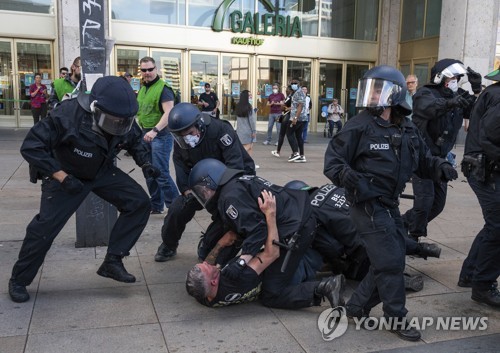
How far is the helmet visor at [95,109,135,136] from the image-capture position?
351 centimetres

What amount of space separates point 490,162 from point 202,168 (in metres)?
2.05

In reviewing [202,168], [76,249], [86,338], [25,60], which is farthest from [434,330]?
[25,60]

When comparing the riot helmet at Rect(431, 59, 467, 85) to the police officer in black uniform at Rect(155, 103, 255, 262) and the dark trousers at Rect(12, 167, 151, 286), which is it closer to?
the police officer in black uniform at Rect(155, 103, 255, 262)

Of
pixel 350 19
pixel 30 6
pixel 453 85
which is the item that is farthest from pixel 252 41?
pixel 453 85

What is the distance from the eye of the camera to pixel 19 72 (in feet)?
53.6

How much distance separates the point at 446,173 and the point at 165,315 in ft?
6.86

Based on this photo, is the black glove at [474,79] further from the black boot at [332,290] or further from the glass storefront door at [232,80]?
the glass storefront door at [232,80]

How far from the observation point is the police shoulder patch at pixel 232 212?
10.9 ft

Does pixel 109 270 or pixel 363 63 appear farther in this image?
pixel 363 63

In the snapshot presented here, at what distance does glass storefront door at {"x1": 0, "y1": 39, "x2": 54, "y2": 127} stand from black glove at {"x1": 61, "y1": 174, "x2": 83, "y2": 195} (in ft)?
46.2

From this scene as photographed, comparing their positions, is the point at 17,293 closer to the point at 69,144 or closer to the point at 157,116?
the point at 69,144

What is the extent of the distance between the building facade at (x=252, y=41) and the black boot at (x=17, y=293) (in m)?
12.0

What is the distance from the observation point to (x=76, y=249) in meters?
4.84

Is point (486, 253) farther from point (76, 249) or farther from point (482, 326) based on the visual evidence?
point (76, 249)
